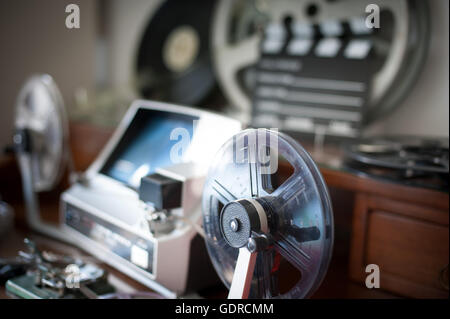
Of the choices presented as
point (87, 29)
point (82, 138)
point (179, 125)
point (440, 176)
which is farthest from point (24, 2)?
point (440, 176)

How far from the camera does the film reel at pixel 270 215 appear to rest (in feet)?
2.24

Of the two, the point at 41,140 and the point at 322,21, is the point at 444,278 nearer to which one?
the point at 322,21

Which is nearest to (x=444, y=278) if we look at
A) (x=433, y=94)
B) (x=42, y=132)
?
(x=433, y=94)

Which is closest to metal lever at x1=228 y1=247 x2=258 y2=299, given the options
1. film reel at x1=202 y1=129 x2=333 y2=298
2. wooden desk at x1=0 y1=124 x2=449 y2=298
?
film reel at x1=202 y1=129 x2=333 y2=298

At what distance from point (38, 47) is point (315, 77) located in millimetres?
1208

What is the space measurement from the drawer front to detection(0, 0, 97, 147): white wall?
135cm

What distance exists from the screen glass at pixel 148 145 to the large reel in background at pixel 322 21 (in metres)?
0.53

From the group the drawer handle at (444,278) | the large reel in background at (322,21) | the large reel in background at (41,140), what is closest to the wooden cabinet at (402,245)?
the drawer handle at (444,278)

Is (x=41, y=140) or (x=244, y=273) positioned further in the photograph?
(x=41, y=140)

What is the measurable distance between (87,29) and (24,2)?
326mm

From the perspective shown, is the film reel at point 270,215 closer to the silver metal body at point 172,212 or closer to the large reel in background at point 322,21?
the silver metal body at point 172,212

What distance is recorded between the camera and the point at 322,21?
4.60 ft

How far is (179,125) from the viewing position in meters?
1.12

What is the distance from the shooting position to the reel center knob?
0.68 metres
